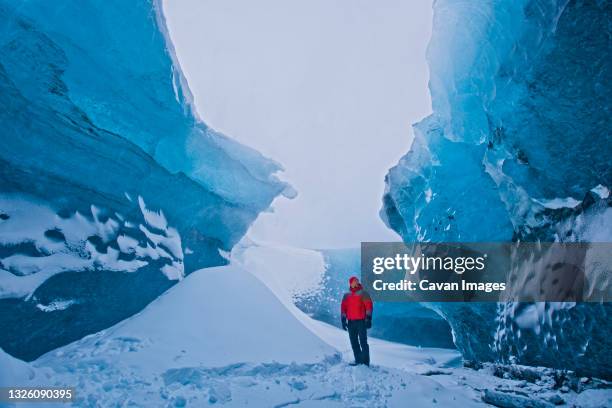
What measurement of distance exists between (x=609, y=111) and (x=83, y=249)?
847cm

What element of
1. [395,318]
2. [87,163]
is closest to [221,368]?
[87,163]

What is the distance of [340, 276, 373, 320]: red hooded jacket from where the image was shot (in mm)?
5359

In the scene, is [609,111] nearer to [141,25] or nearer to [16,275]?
[141,25]

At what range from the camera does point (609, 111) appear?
4.75 metres

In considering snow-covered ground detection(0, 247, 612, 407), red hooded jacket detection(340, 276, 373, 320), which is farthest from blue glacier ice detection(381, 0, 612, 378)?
red hooded jacket detection(340, 276, 373, 320)

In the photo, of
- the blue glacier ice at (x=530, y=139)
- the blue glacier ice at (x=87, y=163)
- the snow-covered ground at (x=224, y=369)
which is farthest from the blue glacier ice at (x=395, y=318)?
the blue glacier ice at (x=87, y=163)

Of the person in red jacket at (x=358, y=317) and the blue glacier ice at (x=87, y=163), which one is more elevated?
the blue glacier ice at (x=87, y=163)

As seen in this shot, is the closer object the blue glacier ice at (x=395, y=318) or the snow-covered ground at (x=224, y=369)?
the snow-covered ground at (x=224, y=369)

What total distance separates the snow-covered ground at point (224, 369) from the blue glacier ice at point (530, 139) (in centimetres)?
98

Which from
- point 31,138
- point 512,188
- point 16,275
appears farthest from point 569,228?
point 31,138

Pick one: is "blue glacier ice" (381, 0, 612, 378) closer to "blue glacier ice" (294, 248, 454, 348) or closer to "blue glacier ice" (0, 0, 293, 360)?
"blue glacier ice" (0, 0, 293, 360)

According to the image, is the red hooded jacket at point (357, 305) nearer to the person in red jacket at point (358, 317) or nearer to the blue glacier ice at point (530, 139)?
the person in red jacket at point (358, 317)

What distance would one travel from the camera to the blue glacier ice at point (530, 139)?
479cm

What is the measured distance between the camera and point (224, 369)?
4.74 metres
